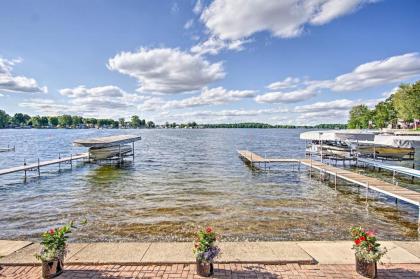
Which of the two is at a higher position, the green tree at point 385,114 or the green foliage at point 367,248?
the green tree at point 385,114

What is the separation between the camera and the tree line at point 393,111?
64169mm

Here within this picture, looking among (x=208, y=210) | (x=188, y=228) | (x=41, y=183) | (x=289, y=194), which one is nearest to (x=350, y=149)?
(x=289, y=194)

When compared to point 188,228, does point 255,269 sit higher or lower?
higher

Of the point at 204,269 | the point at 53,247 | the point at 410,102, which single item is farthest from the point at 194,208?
the point at 410,102

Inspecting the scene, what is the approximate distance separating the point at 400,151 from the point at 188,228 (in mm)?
30072

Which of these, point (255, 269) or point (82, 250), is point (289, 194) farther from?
point (82, 250)

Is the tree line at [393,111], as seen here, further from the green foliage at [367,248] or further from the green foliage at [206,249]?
the green foliage at [206,249]

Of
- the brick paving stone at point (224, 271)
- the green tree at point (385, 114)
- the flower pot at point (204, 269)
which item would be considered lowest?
the brick paving stone at point (224, 271)

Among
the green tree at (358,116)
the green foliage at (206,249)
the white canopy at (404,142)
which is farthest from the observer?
the green tree at (358,116)

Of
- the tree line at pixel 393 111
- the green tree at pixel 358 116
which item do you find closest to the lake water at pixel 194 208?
the tree line at pixel 393 111

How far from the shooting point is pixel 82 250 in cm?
764

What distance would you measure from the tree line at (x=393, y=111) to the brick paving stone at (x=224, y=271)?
180 ft

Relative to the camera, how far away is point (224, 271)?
6.39 meters

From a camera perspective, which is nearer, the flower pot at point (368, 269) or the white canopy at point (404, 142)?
the flower pot at point (368, 269)
